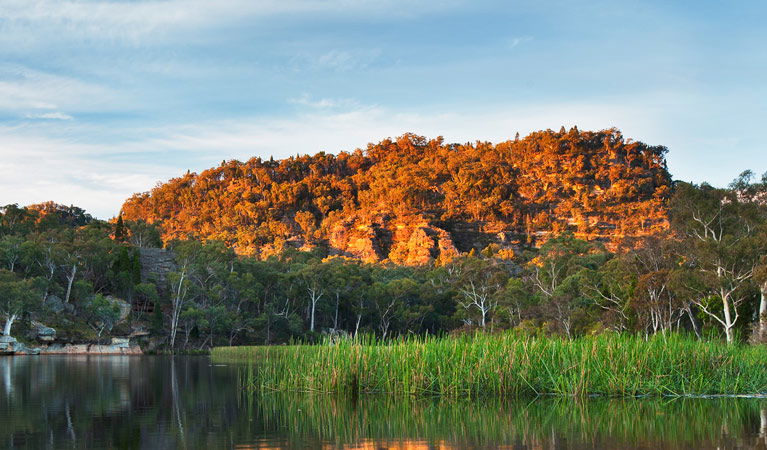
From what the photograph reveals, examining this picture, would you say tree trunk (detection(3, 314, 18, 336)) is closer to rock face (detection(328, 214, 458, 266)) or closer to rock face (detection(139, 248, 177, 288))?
rock face (detection(139, 248, 177, 288))

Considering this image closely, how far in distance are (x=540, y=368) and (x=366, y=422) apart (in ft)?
17.7

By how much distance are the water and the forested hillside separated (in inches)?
3195

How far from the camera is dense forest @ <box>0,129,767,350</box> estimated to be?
1455 inches

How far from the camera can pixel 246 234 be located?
403 ft

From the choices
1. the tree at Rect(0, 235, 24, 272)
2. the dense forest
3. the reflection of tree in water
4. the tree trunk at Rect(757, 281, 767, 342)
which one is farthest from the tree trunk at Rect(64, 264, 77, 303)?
the tree trunk at Rect(757, 281, 767, 342)

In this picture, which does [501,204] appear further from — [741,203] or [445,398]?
[445,398]

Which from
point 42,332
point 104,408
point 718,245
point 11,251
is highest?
point 11,251

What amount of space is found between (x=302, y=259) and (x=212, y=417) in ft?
250

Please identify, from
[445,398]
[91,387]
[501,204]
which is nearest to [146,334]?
[91,387]

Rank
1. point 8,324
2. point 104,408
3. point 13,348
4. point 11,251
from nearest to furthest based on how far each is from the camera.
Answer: point 104,408 < point 13,348 < point 8,324 < point 11,251

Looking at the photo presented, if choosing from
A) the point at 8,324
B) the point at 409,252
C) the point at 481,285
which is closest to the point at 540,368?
the point at 481,285

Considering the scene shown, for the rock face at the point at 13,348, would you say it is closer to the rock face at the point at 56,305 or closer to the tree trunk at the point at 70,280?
the rock face at the point at 56,305

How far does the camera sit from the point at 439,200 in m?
122

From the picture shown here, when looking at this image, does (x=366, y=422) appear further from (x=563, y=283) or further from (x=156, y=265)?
(x=156, y=265)
